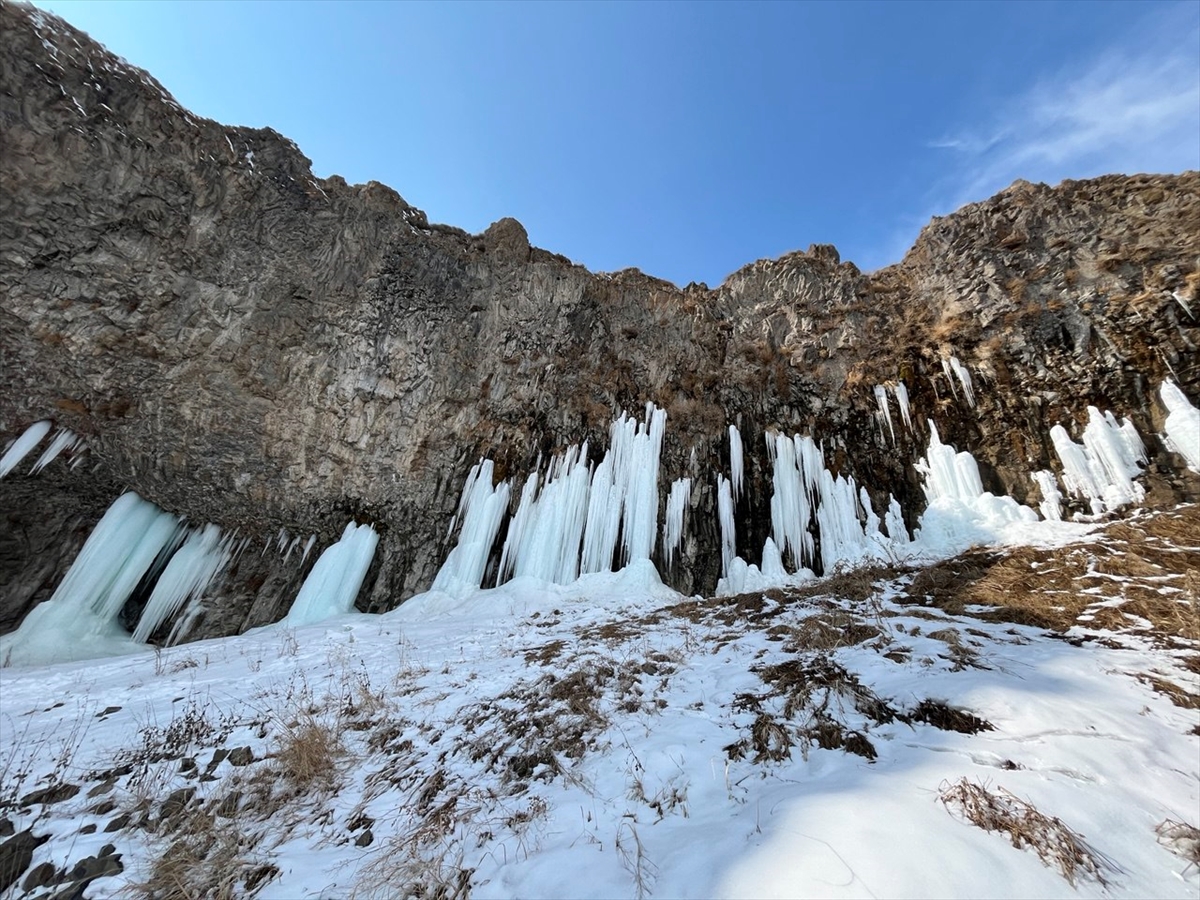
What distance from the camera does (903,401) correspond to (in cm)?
1697

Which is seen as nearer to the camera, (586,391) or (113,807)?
(113,807)

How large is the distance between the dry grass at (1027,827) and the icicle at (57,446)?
76.7 feet

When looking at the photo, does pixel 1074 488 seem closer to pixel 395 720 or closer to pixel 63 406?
pixel 395 720

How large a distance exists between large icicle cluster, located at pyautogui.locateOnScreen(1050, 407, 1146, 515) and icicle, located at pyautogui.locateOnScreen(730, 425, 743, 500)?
926 cm

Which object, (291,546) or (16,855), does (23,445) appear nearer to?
(291,546)

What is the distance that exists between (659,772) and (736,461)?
51.5 ft

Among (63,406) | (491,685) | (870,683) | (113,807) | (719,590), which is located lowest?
(113,807)

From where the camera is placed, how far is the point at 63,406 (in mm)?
15375

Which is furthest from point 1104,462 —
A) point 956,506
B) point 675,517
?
point 675,517

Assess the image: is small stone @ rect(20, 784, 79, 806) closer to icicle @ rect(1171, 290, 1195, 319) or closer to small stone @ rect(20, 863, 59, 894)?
small stone @ rect(20, 863, 59, 894)

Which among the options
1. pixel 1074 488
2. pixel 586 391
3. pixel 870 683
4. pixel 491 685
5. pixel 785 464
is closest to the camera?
pixel 870 683

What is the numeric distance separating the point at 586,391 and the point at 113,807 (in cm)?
1662

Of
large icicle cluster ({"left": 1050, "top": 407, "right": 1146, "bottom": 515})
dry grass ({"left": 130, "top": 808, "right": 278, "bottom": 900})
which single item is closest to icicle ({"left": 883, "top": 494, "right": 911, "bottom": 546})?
large icicle cluster ({"left": 1050, "top": 407, "right": 1146, "bottom": 515})

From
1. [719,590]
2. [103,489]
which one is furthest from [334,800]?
[103,489]
